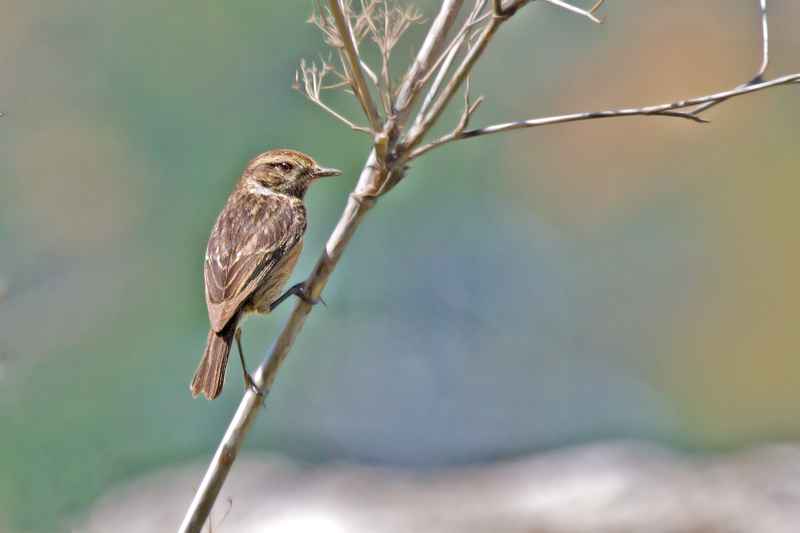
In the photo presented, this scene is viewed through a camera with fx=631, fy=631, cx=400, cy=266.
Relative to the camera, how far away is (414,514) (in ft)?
10.3

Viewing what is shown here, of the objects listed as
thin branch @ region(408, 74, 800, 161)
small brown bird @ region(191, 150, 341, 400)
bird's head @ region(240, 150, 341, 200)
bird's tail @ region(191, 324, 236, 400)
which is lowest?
bird's tail @ region(191, 324, 236, 400)

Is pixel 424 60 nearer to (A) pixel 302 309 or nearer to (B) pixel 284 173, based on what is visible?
(A) pixel 302 309

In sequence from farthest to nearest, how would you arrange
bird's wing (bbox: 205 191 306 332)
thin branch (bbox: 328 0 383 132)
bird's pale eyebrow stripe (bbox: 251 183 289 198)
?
bird's pale eyebrow stripe (bbox: 251 183 289 198), bird's wing (bbox: 205 191 306 332), thin branch (bbox: 328 0 383 132)

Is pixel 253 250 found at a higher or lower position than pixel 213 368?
higher

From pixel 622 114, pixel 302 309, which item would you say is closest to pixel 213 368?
pixel 302 309

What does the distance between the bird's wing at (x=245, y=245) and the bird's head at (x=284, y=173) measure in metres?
0.05

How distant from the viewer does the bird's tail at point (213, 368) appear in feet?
4.76

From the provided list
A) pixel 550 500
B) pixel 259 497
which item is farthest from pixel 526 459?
pixel 259 497

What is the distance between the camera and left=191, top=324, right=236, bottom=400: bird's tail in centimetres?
145

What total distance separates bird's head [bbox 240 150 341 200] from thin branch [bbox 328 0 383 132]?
1.96ft

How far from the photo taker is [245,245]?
5.78ft

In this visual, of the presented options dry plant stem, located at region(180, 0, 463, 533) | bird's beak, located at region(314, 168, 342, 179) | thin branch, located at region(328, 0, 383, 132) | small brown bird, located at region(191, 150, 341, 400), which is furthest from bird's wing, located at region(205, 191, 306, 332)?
thin branch, located at region(328, 0, 383, 132)

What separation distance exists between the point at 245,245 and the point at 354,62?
0.75 m

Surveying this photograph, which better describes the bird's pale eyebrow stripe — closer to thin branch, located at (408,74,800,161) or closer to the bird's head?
the bird's head
